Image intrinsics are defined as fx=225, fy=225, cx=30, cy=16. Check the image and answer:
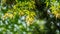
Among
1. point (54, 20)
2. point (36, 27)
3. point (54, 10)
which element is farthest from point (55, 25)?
point (54, 10)

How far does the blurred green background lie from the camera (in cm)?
310

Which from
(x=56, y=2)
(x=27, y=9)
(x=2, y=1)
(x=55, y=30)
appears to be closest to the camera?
(x=56, y=2)

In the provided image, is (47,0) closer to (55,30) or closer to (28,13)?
(28,13)

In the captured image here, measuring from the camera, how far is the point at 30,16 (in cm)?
308

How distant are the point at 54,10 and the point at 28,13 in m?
0.37

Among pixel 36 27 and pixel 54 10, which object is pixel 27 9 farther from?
pixel 36 27

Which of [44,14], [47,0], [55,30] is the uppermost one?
[47,0]

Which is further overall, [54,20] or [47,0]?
[54,20]

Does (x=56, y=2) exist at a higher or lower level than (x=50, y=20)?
higher

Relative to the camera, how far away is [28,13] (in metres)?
3.11

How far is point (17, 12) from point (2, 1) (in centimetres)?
49

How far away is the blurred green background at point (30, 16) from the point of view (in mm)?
3100

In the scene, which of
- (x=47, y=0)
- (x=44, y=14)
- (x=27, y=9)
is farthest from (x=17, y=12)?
(x=44, y=14)

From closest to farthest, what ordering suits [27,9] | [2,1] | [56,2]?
[56,2], [27,9], [2,1]
